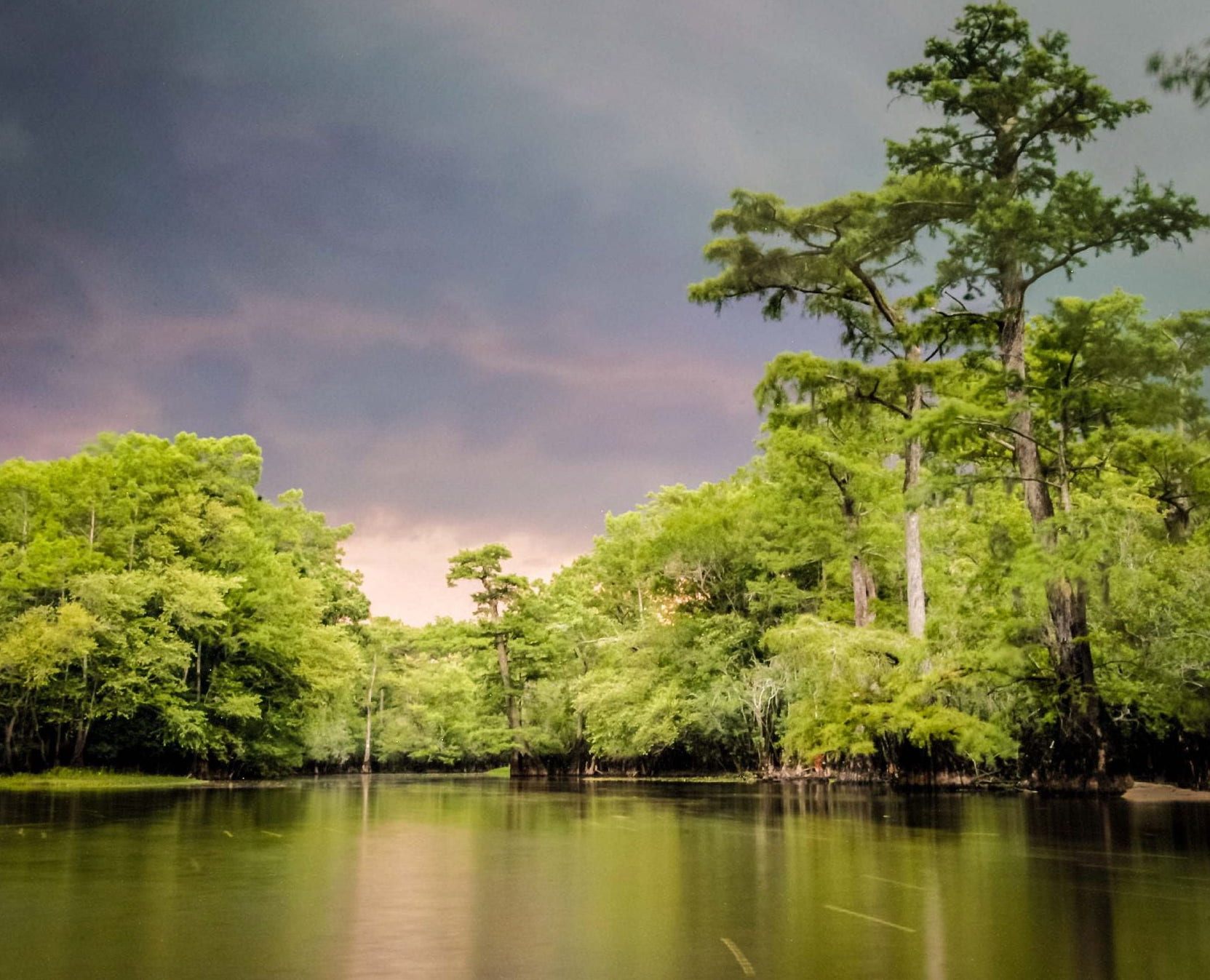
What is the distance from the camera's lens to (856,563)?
42.0 metres

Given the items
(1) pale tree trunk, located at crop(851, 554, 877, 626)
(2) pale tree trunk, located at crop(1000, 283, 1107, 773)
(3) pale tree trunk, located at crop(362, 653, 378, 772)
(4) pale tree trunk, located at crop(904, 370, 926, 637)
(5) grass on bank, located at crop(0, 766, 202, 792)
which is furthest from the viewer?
(3) pale tree trunk, located at crop(362, 653, 378, 772)

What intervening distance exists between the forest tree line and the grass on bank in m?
1.62

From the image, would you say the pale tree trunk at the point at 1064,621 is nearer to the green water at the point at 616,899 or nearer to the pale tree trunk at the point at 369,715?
the green water at the point at 616,899

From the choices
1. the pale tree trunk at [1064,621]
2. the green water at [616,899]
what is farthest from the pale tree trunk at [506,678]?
the green water at [616,899]

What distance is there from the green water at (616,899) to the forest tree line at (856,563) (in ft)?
26.9

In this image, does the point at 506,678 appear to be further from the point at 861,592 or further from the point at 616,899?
the point at 616,899

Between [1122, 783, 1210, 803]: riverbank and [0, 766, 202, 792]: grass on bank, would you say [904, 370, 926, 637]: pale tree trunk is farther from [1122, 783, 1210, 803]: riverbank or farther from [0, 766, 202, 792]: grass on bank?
[0, 766, 202, 792]: grass on bank

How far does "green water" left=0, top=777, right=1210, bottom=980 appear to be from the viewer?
682 cm

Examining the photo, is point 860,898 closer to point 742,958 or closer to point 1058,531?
point 742,958

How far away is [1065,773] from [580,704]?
1188 inches

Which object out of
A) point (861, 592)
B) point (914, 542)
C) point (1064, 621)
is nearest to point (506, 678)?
point (861, 592)

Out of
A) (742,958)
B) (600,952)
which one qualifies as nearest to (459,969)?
(600,952)

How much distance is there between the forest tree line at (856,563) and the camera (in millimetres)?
27125

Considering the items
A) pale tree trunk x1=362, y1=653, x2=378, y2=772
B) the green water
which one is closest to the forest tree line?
the green water
